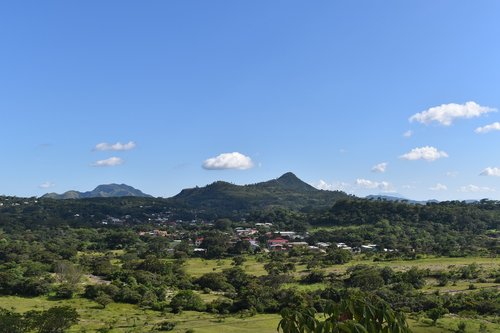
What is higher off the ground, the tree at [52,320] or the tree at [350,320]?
the tree at [350,320]

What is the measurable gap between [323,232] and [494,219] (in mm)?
52407

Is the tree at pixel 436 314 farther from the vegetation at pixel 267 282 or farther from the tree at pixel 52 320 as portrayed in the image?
the tree at pixel 52 320

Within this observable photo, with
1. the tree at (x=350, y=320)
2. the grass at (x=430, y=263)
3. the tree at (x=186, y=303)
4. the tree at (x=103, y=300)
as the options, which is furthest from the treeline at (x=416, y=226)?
the tree at (x=350, y=320)

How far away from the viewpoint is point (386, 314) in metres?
11.5

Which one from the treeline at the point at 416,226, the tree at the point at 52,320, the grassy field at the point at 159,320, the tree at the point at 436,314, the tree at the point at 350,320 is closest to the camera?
the tree at the point at 350,320

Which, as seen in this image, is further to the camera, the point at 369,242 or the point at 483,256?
the point at 369,242

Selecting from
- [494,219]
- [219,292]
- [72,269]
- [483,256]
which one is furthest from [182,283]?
[494,219]

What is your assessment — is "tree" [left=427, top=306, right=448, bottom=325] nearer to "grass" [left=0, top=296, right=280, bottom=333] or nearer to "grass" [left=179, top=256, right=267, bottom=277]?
"grass" [left=0, top=296, right=280, bottom=333]

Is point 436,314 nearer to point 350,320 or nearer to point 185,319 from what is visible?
point 185,319

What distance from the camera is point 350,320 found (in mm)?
11094

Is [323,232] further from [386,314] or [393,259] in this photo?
[386,314]

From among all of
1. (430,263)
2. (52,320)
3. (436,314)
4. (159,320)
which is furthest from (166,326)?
(430,263)

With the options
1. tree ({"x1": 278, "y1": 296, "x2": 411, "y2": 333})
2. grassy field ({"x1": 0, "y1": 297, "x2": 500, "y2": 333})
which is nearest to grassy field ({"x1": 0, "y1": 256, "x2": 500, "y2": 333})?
grassy field ({"x1": 0, "y1": 297, "x2": 500, "y2": 333})

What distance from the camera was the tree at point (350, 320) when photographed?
445 inches
